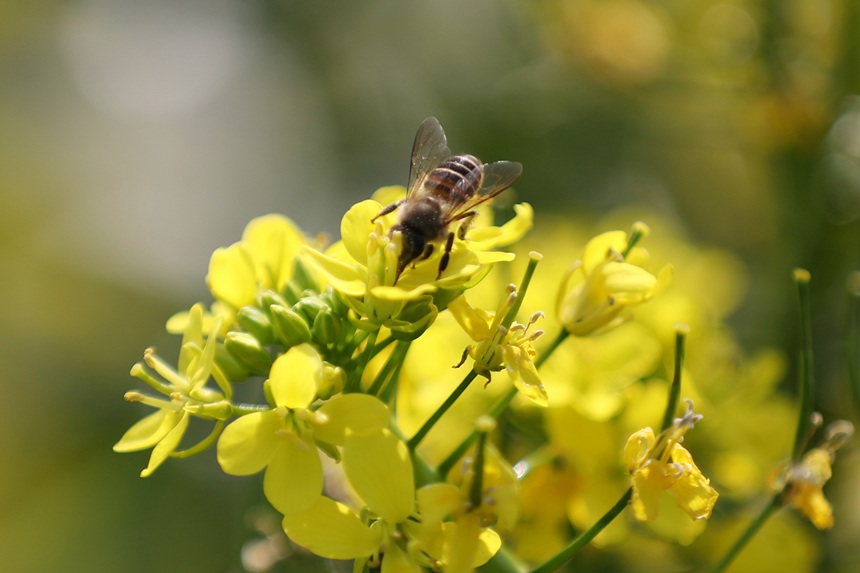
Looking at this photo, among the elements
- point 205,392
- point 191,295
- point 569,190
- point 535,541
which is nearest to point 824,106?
point 569,190

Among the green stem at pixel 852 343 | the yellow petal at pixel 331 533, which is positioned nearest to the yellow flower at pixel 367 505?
the yellow petal at pixel 331 533

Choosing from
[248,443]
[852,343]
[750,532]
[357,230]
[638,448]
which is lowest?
[750,532]

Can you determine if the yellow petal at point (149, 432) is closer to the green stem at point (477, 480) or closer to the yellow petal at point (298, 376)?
the yellow petal at point (298, 376)

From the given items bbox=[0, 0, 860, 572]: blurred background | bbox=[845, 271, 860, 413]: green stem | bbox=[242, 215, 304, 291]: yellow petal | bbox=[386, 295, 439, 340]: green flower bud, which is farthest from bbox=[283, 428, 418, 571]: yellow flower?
bbox=[0, 0, 860, 572]: blurred background

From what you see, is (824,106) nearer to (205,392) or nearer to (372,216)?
(372,216)

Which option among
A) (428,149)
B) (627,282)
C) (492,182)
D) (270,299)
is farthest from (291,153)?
(627,282)

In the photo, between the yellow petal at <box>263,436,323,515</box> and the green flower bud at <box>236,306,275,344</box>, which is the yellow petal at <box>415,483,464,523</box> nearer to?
the yellow petal at <box>263,436,323,515</box>

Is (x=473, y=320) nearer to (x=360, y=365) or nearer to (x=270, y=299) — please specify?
(x=360, y=365)
